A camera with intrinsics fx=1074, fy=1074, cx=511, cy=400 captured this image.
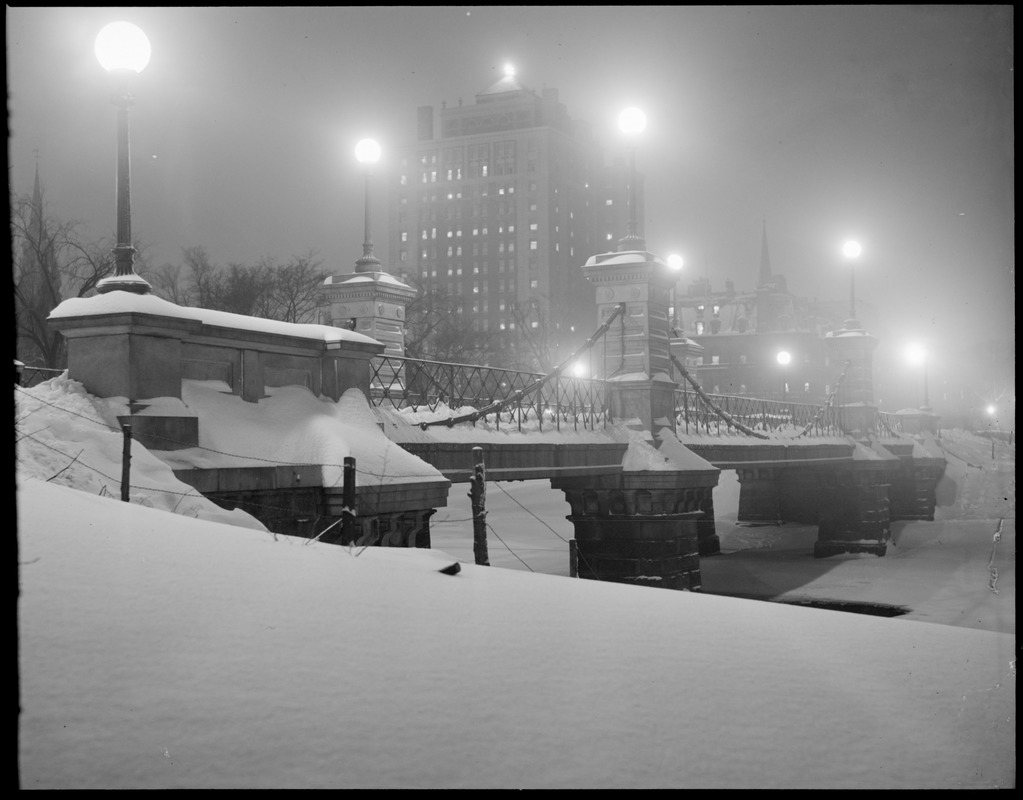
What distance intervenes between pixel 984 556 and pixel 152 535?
3318 centimetres

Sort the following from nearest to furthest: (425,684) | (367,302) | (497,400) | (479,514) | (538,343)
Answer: (425,684) → (479,514) → (367,302) → (497,400) → (538,343)

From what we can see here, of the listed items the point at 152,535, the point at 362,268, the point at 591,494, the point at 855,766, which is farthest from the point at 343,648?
the point at 591,494

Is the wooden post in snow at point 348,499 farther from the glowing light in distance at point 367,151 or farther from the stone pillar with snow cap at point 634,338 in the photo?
the stone pillar with snow cap at point 634,338

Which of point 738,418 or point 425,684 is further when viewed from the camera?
point 738,418

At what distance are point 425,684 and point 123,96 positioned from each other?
7.92m

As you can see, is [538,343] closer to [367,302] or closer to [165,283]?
[165,283]

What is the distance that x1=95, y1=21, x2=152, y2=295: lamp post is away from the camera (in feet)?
33.0

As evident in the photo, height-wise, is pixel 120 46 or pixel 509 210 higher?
pixel 509 210

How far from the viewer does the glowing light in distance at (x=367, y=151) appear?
16.7 meters

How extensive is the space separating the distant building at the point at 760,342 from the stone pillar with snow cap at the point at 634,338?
65392mm

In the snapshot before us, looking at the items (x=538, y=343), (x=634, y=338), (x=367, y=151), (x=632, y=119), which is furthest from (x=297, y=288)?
(x=367, y=151)

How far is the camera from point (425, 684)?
4531mm

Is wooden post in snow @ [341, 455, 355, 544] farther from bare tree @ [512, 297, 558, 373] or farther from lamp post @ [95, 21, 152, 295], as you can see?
bare tree @ [512, 297, 558, 373]

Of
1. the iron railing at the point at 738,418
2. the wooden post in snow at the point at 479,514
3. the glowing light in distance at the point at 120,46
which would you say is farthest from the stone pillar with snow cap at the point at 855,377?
the glowing light in distance at the point at 120,46
